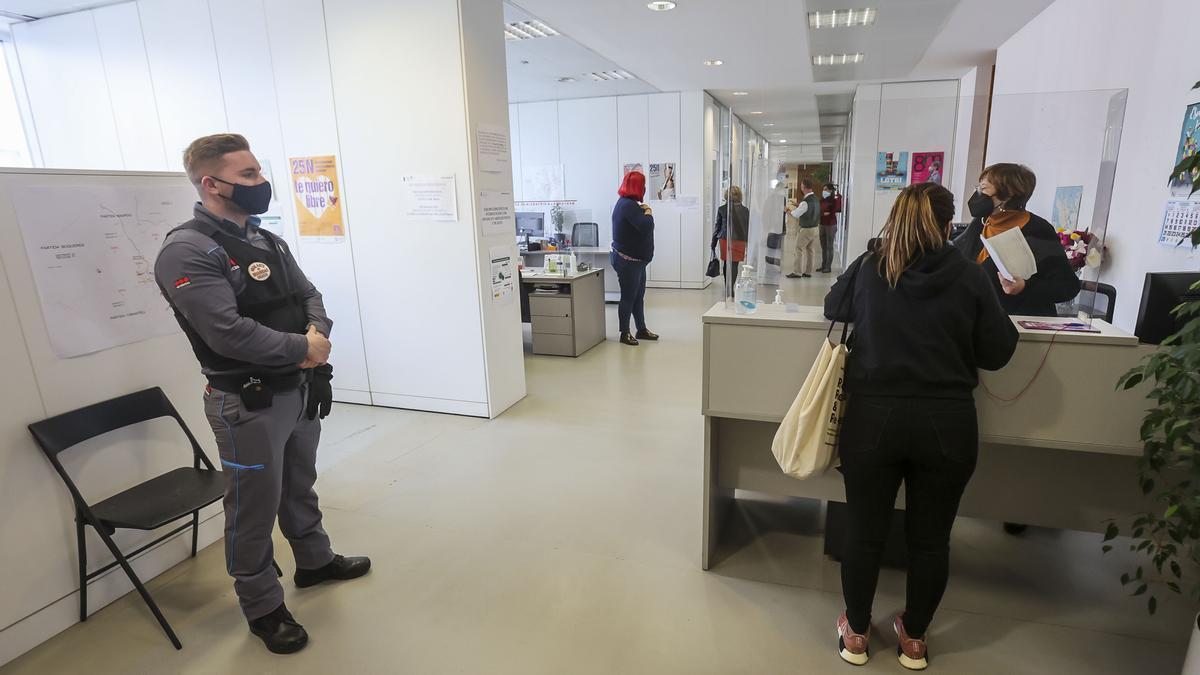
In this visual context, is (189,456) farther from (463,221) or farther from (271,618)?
(463,221)

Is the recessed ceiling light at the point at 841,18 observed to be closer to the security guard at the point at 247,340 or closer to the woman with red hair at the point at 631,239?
the woman with red hair at the point at 631,239

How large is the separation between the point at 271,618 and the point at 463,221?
8.31 ft

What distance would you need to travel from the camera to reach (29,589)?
2158 mm

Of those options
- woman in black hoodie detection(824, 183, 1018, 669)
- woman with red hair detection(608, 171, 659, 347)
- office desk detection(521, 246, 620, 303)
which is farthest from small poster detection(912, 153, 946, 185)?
office desk detection(521, 246, 620, 303)

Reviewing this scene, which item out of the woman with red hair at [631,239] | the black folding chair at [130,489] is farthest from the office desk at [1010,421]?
the woman with red hair at [631,239]

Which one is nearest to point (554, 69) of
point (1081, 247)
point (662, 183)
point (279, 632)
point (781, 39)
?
point (662, 183)

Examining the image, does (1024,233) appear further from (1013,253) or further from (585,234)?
(585,234)

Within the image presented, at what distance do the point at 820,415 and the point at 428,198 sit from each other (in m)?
2.99

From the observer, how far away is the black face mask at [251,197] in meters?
1.99

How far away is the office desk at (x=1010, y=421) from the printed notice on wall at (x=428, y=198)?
231cm

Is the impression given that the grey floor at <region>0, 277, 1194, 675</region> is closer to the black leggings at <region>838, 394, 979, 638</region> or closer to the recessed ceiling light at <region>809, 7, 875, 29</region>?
the black leggings at <region>838, 394, 979, 638</region>

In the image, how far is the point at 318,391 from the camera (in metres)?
2.24

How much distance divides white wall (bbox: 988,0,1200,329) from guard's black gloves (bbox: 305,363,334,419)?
3.55 meters

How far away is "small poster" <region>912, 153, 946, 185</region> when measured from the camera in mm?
2871
